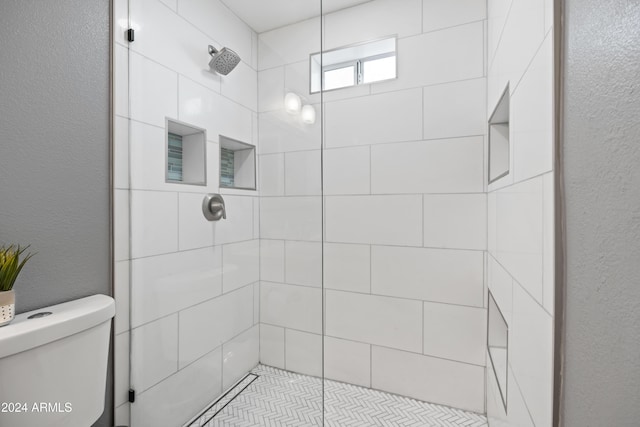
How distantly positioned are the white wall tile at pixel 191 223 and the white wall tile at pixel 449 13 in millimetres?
1491

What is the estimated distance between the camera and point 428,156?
160 centimetres

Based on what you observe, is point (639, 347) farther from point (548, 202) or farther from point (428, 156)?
point (428, 156)

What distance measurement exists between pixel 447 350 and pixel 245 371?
1038 mm

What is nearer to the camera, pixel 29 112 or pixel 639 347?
pixel 639 347

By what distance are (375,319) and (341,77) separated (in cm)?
150

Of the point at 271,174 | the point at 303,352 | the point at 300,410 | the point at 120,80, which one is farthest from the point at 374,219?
the point at 120,80

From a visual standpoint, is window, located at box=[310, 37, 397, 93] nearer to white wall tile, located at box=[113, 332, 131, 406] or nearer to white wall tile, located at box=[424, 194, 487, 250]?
white wall tile, located at box=[424, 194, 487, 250]

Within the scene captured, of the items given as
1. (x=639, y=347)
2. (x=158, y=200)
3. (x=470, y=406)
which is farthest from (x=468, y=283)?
(x=158, y=200)

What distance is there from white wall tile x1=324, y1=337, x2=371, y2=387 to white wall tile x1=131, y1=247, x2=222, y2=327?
2.75 feet

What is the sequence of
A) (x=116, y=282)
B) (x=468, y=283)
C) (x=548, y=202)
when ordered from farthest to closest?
(x=468, y=283) < (x=116, y=282) < (x=548, y=202)

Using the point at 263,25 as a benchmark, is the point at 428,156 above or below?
below

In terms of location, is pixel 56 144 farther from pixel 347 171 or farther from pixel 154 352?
pixel 347 171

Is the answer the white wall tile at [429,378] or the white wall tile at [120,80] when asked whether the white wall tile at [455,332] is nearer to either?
the white wall tile at [429,378]

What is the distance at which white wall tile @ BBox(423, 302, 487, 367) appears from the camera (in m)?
1.50
